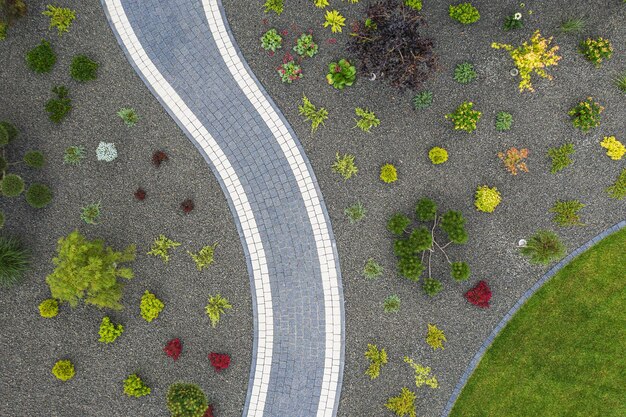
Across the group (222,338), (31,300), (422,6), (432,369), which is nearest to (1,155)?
(31,300)

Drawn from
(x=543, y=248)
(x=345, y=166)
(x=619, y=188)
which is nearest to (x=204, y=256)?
(x=345, y=166)

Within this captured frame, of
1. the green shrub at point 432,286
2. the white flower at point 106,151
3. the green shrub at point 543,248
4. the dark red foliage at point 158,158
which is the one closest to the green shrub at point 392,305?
the green shrub at point 432,286

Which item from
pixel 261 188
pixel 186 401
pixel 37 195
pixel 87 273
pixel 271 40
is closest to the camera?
pixel 87 273

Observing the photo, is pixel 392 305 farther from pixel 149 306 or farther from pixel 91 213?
pixel 91 213

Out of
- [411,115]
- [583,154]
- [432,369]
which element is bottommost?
[432,369]

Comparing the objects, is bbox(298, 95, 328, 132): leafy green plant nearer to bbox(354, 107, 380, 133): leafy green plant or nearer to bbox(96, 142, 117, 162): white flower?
bbox(354, 107, 380, 133): leafy green plant

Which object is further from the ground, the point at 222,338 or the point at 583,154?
the point at 583,154

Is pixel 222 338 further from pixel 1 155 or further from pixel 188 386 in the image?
pixel 1 155
